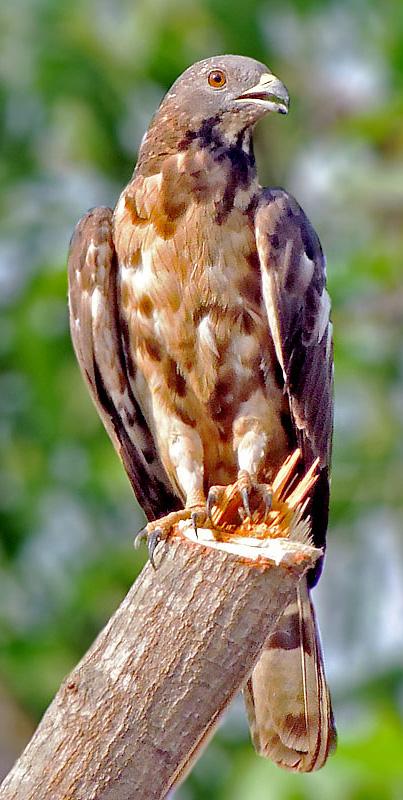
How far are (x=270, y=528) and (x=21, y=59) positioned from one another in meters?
4.82

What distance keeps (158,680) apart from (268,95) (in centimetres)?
193

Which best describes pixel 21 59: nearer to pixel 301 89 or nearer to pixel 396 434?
pixel 301 89

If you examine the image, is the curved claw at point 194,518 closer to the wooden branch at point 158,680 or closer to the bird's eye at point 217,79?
the wooden branch at point 158,680

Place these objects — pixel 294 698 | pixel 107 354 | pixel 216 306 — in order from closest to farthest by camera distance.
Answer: pixel 294 698 → pixel 216 306 → pixel 107 354

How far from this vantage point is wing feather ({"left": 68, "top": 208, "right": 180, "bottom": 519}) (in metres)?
4.00

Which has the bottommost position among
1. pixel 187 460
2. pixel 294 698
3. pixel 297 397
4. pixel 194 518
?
Result: pixel 294 698

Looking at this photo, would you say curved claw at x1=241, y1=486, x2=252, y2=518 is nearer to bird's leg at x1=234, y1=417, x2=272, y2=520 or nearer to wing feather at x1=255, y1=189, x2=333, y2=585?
bird's leg at x1=234, y1=417, x2=272, y2=520

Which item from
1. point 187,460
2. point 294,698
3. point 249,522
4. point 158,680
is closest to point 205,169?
point 187,460

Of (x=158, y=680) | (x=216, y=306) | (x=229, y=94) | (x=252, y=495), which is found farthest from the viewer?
(x=229, y=94)

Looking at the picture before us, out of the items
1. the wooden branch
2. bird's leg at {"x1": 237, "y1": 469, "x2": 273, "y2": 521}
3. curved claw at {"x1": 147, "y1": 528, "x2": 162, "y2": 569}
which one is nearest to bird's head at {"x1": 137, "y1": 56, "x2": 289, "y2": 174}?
bird's leg at {"x1": 237, "y1": 469, "x2": 273, "y2": 521}

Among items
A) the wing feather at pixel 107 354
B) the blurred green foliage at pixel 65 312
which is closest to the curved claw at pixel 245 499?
the wing feather at pixel 107 354

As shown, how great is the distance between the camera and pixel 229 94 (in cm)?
391

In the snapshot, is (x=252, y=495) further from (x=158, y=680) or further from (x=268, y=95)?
(x=268, y=95)

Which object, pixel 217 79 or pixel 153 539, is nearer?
pixel 153 539
